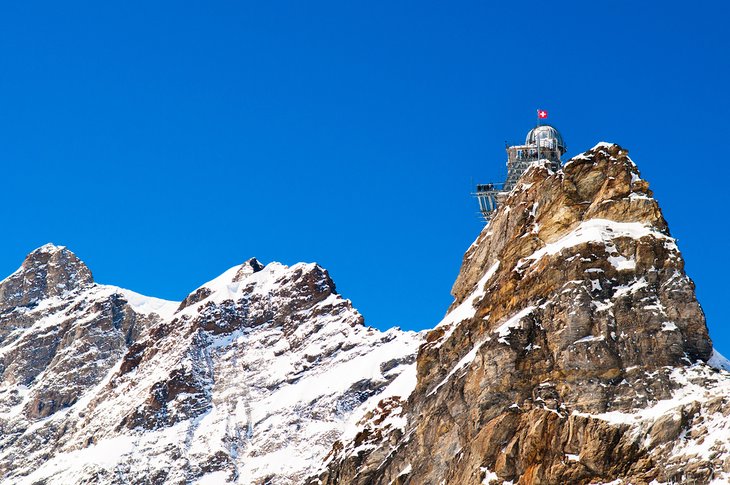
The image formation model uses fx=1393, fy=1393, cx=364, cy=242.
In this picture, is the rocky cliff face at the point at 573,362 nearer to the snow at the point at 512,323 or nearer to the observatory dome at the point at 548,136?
the snow at the point at 512,323

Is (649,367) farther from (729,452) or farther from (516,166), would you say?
(516,166)

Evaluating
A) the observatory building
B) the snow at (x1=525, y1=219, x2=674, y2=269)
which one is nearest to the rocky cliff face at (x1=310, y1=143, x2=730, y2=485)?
the snow at (x1=525, y1=219, x2=674, y2=269)

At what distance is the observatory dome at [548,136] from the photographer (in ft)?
495

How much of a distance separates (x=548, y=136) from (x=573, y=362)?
54997 mm

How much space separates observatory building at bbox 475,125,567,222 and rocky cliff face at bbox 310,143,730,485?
2750 cm

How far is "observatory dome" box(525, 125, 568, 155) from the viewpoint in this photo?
151 metres

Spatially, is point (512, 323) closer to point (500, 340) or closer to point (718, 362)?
point (500, 340)

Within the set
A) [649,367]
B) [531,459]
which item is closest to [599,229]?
[649,367]

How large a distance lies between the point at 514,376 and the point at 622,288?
1031 cm

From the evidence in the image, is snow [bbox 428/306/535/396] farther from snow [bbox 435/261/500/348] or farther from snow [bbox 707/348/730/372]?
snow [bbox 707/348/730/372]

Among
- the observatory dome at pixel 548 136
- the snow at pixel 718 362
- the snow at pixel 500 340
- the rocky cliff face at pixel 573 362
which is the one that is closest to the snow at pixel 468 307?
the rocky cliff face at pixel 573 362

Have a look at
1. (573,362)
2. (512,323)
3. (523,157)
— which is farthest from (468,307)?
(523,157)

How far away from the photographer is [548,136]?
151 metres

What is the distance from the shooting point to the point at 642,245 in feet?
343
